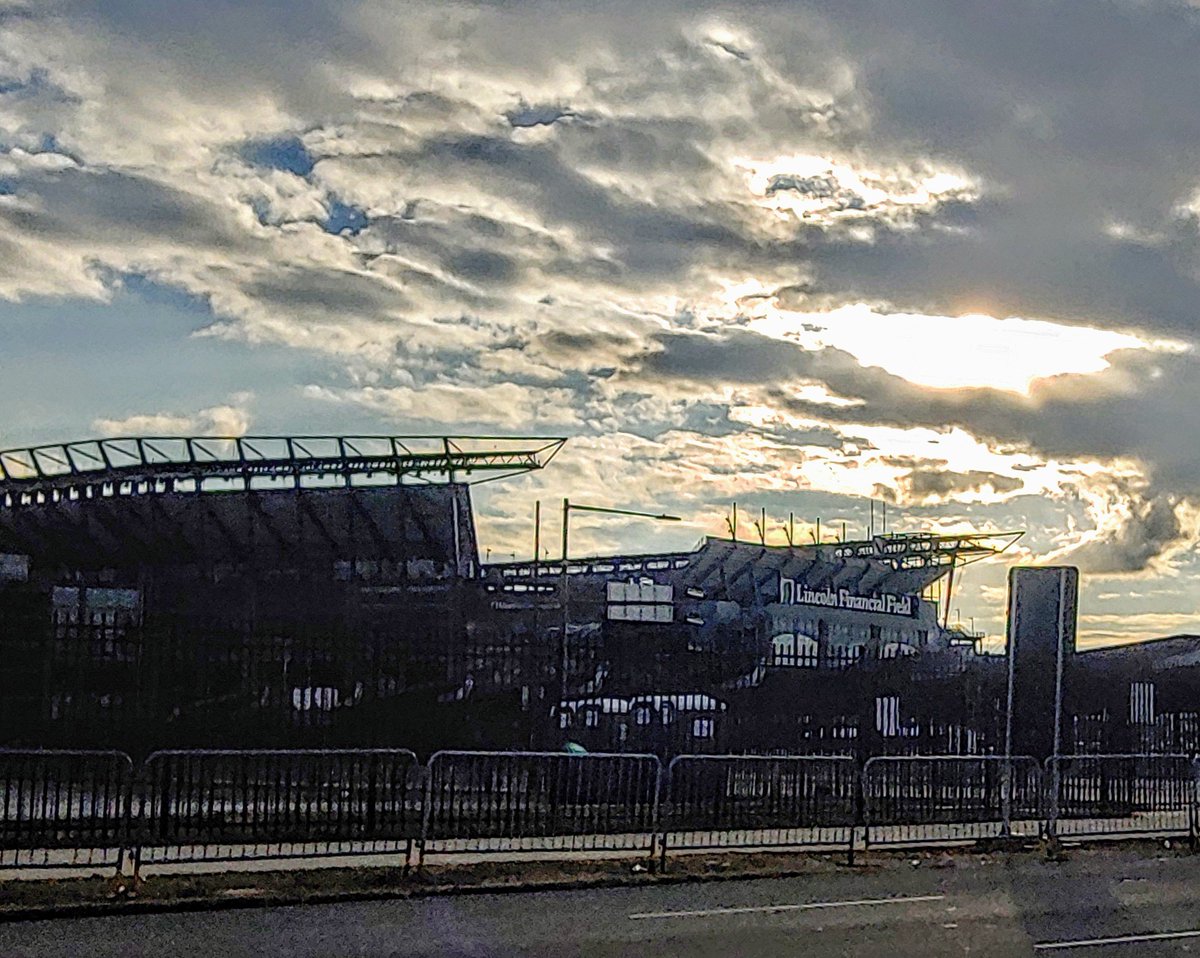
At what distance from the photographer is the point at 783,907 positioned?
1334cm

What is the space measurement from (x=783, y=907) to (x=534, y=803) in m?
4.38

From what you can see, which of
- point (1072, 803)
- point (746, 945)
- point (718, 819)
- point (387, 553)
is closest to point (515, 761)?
point (718, 819)

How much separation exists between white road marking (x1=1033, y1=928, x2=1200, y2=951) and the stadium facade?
975cm

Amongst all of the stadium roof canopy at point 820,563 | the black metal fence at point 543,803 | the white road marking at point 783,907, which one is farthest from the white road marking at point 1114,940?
the stadium roof canopy at point 820,563

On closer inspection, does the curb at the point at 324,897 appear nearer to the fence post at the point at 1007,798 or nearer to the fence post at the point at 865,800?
the fence post at the point at 865,800

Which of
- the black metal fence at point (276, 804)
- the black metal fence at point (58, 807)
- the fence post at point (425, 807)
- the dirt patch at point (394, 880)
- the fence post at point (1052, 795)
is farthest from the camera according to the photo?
the fence post at point (1052, 795)

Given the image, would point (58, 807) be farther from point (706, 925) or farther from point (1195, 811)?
point (1195, 811)

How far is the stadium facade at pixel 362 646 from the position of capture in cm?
1934

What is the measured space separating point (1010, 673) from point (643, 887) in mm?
7593

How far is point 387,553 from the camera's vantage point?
38.8 meters

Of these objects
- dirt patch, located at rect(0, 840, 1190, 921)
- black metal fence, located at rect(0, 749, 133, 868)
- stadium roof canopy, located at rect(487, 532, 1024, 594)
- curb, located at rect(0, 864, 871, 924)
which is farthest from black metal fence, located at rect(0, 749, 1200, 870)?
stadium roof canopy, located at rect(487, 532, 1024, 594)

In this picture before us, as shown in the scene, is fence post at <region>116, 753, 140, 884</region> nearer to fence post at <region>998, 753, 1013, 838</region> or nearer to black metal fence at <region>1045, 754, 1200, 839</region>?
fence post at <region>998, 753, 1013, 838</region>

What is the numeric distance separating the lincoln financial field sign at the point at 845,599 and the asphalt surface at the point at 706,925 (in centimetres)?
3247

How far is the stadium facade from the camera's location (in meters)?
19.3
